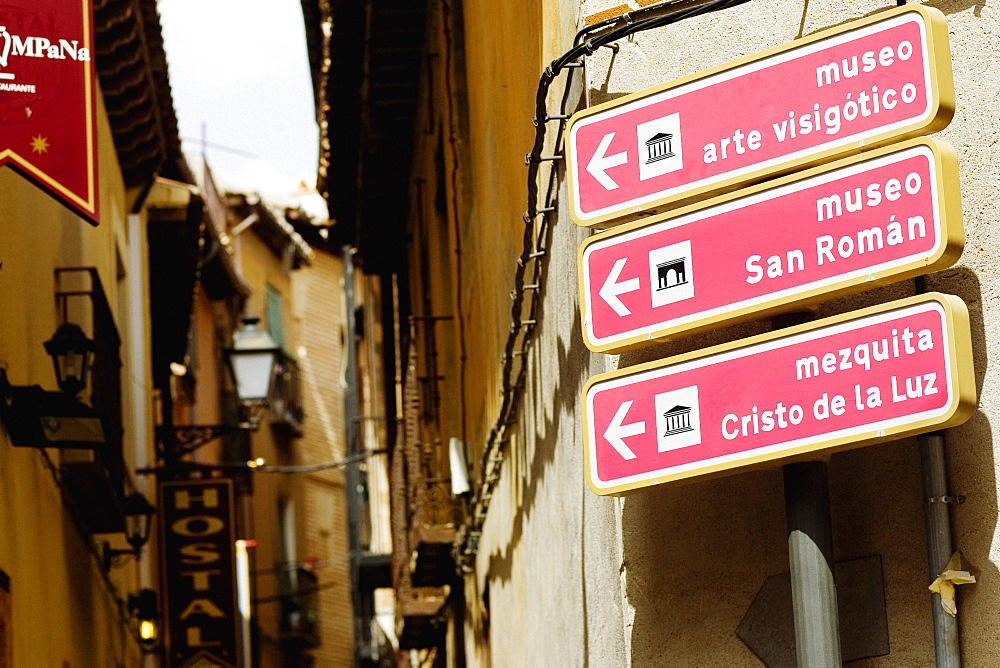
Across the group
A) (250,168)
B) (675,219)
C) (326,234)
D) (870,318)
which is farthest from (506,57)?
(250,168)

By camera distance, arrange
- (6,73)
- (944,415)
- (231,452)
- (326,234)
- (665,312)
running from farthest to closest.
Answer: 1. (231,452)
2. (326,234)
3. (6,73)
4. (665,312)
5. (944,415)

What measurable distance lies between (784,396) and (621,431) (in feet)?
1.82

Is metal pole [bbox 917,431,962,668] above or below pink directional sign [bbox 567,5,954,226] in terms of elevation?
below

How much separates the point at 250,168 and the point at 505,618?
23.8 metres

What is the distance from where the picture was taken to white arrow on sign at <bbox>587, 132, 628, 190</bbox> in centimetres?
471

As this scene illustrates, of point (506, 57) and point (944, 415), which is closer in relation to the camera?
point (944, 415)

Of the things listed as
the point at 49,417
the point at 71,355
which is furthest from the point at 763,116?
the point at 71,355

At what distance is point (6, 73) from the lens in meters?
7.46

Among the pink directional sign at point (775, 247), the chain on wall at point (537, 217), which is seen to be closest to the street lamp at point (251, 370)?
the chain on wall at point (537, 217)

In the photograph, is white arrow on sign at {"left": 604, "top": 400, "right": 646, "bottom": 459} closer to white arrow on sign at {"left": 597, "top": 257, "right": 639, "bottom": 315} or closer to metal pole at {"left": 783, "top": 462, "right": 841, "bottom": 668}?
white arrow on sign at {"left": 597, "top": 257, "right": 639, "bottom": 315}

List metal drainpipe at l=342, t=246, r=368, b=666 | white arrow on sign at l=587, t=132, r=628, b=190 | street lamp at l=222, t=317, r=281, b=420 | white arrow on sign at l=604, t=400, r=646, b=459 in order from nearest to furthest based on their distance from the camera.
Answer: white arrow on sign at l=604, t=400, r=646, b=459 → white arrow on sign at l=587, t=132, r=628, b=190 → street lamp at l=222, t=317, r=281, b=420 → metal drainpipe at l=342, t=246, r=368, b=666

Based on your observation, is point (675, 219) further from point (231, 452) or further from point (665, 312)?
point (231, 452)

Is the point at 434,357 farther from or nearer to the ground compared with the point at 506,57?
nearer to the ground

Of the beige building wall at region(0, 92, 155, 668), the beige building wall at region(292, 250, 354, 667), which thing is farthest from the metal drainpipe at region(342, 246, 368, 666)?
the beige building wall at region(0, 92, 155, 668)
